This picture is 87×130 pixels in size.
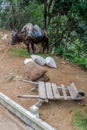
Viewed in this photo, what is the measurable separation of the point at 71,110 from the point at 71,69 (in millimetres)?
2380

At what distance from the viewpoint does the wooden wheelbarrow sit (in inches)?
221

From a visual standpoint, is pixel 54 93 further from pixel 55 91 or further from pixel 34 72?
pixel 34 72

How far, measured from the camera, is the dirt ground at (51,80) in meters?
5.36

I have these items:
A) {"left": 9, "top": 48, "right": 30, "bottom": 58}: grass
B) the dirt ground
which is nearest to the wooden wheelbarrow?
the dirt ground

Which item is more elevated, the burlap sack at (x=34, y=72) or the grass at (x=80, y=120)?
the burlap sack at (x=34, y=72)

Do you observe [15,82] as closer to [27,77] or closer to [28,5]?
[27,77]

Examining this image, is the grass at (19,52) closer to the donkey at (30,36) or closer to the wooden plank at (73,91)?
the donkey at (30,36)

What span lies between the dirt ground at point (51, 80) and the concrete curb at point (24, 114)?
11 cm

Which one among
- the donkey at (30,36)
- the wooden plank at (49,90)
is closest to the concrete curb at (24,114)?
the wooden plank at (49,90)

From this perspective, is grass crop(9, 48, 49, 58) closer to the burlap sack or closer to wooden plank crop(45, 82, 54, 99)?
the burlap sack

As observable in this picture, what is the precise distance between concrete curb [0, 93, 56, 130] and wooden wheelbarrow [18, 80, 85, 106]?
28 centimetres

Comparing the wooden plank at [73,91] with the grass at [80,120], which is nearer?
the grass at [80,120]

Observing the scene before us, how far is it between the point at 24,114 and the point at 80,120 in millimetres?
1058

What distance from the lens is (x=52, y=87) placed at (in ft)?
20.1
